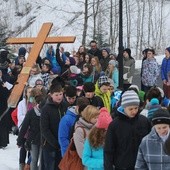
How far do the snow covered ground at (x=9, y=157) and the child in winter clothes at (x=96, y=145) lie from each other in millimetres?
3623

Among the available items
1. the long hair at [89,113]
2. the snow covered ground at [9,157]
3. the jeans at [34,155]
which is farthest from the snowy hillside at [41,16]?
the long hair at [89,113]

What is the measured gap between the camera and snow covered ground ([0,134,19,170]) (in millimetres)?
9417

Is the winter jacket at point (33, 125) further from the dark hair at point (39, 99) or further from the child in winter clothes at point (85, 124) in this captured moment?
the child in winter clothes at point (85, 124)

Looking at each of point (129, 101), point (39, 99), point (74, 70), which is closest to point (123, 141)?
point (129, 101)

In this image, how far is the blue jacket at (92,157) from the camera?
19.4ft

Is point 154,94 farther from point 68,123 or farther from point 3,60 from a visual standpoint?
point 3,60

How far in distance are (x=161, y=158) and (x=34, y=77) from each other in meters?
6.65

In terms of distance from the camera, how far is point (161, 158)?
197 inches

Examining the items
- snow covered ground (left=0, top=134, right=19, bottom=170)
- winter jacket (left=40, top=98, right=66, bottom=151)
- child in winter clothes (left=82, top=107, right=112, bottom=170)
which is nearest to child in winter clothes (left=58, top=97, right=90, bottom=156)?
winter jacket (left=40, top=98, right=66, bottom=151)

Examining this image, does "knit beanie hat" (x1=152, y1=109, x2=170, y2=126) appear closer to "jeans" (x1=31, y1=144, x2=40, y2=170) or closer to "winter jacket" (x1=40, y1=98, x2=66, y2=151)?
"winter jacket" (x1=40, y1=98, x2=66, y2=151)

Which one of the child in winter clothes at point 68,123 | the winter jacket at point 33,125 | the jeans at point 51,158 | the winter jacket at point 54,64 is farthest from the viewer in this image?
the winter jacket at point 54,64

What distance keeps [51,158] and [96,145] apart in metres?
1.57

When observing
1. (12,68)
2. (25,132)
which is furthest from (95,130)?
(12,68)

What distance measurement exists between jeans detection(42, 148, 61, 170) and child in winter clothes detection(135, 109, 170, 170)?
A: 94.6 inches
